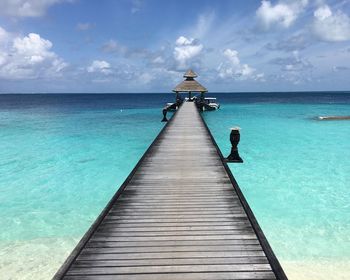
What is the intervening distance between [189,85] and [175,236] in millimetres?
33418

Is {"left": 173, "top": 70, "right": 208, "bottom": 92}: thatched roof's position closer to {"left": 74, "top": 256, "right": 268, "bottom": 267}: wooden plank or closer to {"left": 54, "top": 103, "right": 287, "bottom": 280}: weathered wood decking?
{"left": 54, "top": 103, "right": 287, "bottom": 280}: weathered wood decking

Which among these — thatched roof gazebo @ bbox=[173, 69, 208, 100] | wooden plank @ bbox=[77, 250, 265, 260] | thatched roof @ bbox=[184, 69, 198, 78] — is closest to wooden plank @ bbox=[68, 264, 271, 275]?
wooden plank @ bbox=[77, 250, 265, 260]

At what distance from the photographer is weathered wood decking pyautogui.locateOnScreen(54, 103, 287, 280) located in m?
4.18

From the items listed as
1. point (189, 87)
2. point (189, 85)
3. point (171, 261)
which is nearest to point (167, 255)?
point (171, 261)

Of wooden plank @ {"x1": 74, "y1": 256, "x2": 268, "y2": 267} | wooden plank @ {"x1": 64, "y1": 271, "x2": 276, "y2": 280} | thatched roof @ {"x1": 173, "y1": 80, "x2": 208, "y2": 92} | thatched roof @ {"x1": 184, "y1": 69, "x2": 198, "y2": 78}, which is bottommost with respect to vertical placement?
wooden plank @ {"x1": 64, "y1": 271, "x2": 276, "y2": 280}

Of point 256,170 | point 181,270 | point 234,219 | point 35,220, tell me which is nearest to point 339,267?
point 234,219

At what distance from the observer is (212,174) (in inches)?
339

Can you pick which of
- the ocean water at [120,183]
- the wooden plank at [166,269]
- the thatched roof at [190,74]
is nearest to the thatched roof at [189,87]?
the thatched roof at [190,74]

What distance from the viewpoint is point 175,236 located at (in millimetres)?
5117

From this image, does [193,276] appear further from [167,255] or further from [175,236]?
[175,236]

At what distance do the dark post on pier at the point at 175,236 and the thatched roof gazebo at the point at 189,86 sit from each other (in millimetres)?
28956

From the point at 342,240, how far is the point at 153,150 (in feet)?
22.8

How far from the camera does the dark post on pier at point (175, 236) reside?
4172 mm

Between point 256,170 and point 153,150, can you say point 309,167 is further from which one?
point 153,150
